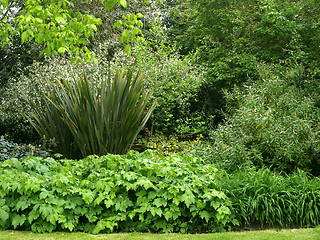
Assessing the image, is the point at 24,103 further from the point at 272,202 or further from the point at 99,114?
the point at 272,202

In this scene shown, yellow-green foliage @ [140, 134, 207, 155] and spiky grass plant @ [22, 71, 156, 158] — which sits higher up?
spiky grass plant @ [22, 71, 156, 158]

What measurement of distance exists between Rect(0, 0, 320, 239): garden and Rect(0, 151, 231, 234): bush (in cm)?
2

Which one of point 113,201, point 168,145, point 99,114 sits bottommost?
point 113,201

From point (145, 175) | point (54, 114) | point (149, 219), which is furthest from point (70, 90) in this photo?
point (149, 219)

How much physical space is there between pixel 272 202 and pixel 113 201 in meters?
2.17

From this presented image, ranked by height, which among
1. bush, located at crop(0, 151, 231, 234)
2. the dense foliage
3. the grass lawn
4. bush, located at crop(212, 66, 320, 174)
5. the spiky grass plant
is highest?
the dense foliage

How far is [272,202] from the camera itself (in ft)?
16.0

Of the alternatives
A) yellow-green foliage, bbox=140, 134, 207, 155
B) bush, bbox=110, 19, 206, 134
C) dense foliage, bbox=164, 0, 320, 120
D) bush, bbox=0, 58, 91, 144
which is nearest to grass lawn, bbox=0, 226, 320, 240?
yellow-green foliage, bbox=140, 134, 207, 155

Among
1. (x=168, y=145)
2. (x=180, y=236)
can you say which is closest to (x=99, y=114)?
(x=168, y=145)

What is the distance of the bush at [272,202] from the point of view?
4.79 m

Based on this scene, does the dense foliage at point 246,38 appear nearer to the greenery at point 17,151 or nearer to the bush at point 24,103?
the bush at point 24,103

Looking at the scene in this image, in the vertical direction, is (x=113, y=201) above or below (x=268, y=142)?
below

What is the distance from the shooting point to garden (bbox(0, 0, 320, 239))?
4.55 m

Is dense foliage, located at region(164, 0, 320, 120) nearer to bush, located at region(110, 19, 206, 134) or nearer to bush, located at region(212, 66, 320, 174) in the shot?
bush, located at region(110, 19, 206, 134)
